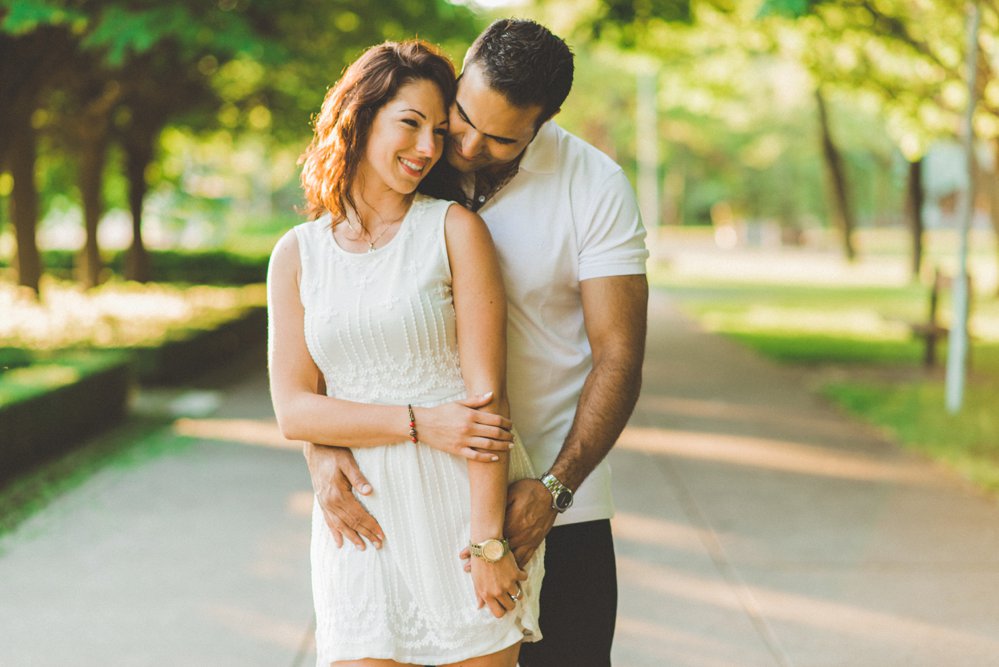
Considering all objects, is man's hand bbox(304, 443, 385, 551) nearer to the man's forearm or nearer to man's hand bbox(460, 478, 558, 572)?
man's hand bbox(460, 478, 558, 572)

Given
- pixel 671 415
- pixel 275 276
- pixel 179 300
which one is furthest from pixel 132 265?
pixel 275 276

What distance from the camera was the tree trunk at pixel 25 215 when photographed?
46.9 ft

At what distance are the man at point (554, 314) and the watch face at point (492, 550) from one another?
8 cm

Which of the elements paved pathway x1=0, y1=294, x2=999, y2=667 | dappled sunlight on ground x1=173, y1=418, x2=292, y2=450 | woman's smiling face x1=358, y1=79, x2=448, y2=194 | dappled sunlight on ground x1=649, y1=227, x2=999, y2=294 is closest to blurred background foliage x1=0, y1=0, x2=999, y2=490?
dappled sunlight on ground x1=649, y1=227, x2=999, y2=294

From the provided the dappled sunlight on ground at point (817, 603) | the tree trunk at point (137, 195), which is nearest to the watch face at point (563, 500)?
the dappled sunlight on ground at point (817, 603)

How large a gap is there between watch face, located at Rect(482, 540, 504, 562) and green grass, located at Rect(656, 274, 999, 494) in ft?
18.3

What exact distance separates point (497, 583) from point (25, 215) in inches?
550

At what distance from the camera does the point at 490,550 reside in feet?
7.06

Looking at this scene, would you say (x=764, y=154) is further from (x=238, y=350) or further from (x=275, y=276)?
(x=275, y=276)

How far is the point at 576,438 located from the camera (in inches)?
91.4

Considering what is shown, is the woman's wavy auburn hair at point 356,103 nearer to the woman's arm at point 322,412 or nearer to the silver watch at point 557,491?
the woman's arm at point 322,412

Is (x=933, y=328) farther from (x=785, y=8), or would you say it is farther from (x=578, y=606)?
(x=578, y=606)

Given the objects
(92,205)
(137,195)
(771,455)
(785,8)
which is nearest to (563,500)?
(785,8)

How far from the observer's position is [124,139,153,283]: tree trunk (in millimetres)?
18969
